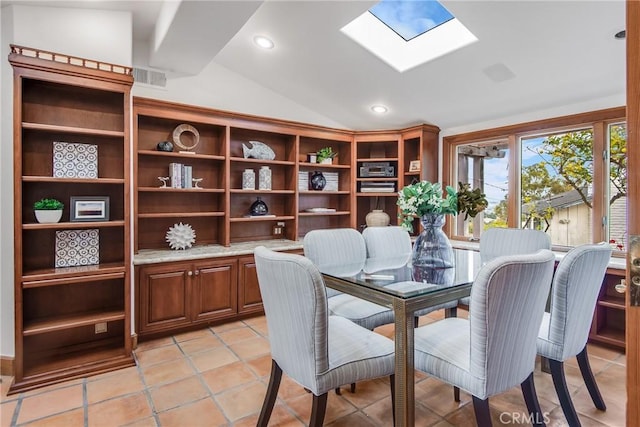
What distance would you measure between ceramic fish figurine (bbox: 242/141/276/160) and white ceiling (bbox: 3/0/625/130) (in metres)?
0.72

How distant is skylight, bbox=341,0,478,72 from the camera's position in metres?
2.88

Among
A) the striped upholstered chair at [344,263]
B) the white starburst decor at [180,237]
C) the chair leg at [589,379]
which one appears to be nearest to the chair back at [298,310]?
the striped upholstered chair at [344,263]

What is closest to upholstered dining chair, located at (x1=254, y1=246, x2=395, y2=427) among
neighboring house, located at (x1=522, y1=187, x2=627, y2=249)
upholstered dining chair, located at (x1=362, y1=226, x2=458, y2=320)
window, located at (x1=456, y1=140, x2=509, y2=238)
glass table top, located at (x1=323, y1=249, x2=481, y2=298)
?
glass table top, located at (x1=323, y1=249, x2=481, y2=298)

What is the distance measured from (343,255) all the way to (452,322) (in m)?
1.01

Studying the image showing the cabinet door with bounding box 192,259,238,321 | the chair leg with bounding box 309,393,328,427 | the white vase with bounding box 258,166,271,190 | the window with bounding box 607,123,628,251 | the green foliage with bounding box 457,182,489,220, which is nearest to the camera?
the chair leg with bounding box 309,393,328,427

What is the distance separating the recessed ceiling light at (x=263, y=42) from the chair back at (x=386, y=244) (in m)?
1.96

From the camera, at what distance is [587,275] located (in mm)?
1757

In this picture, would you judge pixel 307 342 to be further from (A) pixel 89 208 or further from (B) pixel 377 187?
(B) pixel 377 187

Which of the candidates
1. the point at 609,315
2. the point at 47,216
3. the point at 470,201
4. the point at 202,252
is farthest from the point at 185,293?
the point at 609,315

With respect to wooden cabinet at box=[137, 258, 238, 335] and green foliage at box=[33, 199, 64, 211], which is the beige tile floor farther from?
green foliage at box=[33, 199, 64, 211]

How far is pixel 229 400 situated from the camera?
2133mm

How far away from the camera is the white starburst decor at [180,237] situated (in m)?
3.42

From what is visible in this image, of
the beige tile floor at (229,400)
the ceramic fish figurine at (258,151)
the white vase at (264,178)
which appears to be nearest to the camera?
the beige tile floor at (229,400)

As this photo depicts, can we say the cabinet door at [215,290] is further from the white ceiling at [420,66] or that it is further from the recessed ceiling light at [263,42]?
the recessed ceiling light at [263,42]
